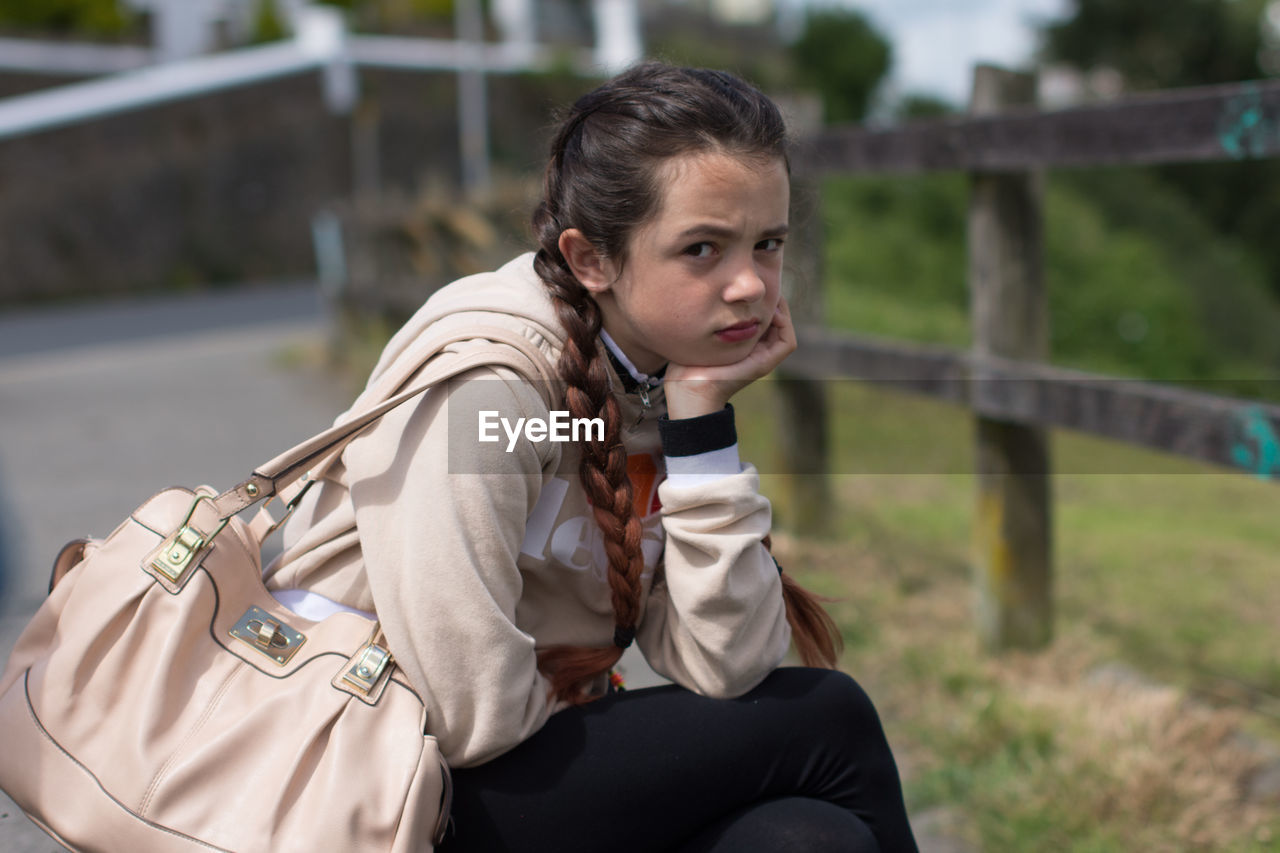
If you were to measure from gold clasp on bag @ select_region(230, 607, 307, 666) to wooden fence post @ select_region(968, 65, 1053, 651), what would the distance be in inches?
90.9

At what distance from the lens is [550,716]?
65.1 inches

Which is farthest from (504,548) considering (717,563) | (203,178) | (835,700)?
(203,178)

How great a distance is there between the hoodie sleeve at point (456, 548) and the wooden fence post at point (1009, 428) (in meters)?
2.15

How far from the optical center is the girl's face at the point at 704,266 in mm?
1596

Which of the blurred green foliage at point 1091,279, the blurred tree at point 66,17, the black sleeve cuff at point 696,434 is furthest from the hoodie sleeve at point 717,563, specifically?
the blurred tree at point 66,17

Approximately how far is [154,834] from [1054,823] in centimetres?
169

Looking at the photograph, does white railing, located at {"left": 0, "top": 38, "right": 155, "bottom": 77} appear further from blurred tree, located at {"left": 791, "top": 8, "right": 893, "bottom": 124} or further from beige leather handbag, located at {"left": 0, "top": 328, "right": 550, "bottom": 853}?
beige leather handbag, located at {"left": 0, "top": 328, "right": 550, "bottom": 853}

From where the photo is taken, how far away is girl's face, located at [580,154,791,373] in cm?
160

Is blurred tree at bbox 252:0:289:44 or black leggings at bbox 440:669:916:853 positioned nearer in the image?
black leggings at bbox 440:669:916:853

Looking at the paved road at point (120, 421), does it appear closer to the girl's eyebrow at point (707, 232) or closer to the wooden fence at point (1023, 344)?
the girl's eyebrow at point (707, 232)

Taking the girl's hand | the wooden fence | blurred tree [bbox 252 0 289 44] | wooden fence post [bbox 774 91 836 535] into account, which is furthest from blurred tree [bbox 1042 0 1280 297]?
the girl's hand

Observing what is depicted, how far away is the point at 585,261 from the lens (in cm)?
168

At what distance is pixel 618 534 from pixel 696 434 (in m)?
0.17

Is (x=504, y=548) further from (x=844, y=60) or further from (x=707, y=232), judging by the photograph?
(x=844, y=60)
